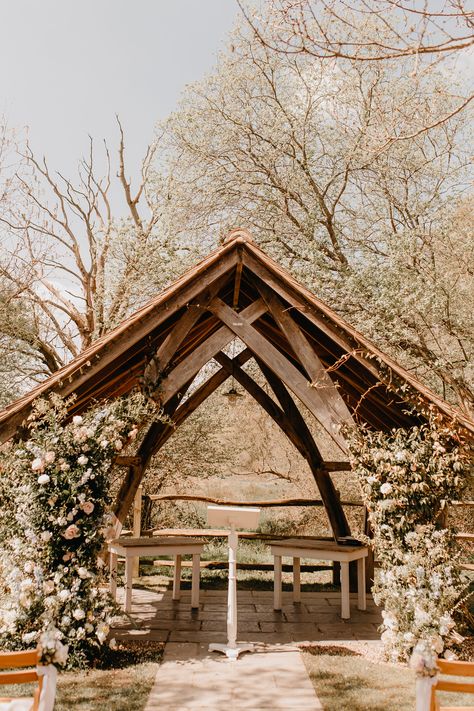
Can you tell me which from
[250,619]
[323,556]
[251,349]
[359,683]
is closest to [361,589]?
[323,556]

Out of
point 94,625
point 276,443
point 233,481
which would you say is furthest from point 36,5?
point 233,481

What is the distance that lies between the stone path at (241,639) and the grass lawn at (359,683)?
0.11 m

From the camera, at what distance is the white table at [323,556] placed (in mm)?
6320

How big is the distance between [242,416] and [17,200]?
25.5 ft

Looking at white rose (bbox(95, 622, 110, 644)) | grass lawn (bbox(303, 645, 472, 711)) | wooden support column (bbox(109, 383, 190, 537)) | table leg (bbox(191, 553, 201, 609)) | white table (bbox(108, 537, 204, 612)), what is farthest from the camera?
table leg (bbox(191, 553, 201, 609))

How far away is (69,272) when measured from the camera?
14.6 metres

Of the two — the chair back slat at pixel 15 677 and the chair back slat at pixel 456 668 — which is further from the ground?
the chair back slat at pixel 456 668

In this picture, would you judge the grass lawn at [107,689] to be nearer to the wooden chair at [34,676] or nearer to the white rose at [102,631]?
the white rose at [102,631]

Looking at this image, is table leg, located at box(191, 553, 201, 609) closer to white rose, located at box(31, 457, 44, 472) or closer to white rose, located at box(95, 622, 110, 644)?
white rose, located at box(95, 622, 110, 644)

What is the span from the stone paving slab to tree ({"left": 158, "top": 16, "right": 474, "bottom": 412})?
5.79m

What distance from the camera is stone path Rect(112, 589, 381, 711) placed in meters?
3.96

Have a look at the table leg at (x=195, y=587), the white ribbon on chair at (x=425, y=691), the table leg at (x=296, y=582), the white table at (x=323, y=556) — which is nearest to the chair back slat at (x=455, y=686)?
the white ribbon on chair at (x=425, y=691)

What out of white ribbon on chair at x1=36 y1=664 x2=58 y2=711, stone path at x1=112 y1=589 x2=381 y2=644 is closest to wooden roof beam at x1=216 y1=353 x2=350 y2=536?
stone path at x1=112 y1=589 x2=381 y2=644

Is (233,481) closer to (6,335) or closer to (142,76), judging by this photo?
(6,335)
